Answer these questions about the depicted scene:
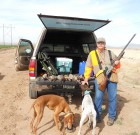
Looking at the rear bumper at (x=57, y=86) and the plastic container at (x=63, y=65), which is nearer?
the rear bumper at (x=57, y=86)

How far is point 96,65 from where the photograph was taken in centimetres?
638

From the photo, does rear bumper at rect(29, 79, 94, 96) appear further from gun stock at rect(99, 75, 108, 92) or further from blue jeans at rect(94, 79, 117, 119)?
gun stock at rect(99, 75, 108, 92)

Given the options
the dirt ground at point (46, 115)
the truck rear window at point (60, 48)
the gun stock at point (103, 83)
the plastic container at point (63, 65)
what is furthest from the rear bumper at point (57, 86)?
the truck rear window at point (60, 48)

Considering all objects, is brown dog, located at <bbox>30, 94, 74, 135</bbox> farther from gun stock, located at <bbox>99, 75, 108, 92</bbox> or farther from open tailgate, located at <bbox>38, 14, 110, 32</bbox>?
open tailgate, located at <bbox>38, 14, 110, 32</bbox>

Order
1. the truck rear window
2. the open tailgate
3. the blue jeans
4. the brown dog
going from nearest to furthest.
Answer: the brown dog
the blue jeans
the open tailgate
the truck rear window

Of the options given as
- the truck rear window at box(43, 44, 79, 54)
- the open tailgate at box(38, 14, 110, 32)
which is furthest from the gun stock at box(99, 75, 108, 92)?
the truck rear window at box(43, 44, 79, 54)

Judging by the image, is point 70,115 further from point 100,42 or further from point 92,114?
point 100,42

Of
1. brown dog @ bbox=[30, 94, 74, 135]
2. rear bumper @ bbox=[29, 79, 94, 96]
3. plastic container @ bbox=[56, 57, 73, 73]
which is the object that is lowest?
brown dog @ bbox=[30, 94, 74, 135]

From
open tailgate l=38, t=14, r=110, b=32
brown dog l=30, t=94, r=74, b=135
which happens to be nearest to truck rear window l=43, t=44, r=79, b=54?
open tailgate l=38, t=14, r=110, b=32

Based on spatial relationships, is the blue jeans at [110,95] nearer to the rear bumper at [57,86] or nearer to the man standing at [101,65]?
the man standing at [101,65]

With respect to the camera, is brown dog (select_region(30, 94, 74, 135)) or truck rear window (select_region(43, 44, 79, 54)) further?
truck rear window (select_region(43, 44, 79, 54))

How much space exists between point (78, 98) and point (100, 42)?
10.2 feet

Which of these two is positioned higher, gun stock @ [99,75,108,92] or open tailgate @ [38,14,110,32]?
open tailgate @ [38,14,110,32]

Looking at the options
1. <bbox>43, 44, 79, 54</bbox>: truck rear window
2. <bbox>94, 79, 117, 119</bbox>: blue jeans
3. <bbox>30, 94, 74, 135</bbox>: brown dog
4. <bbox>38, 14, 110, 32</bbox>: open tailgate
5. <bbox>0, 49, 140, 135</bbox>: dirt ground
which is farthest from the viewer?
<bbox>43, 44, 79, 54</bbox>: truck rear window
